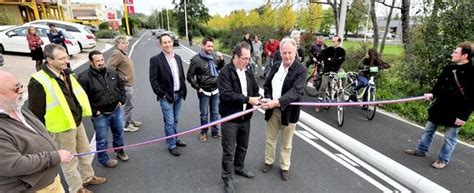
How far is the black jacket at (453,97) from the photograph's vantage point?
4.02 meters

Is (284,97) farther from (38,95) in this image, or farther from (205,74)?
(38,95)

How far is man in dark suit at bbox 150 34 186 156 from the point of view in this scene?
434cm

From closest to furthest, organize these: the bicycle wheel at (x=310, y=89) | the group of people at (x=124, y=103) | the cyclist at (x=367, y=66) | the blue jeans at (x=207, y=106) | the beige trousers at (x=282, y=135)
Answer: the group of people at (x=124, y=103) < the beige trousers at (x=282, y=135) < the blue jeans at (x=207, y=106) < the cyclist at (x=367, y=66) < the bicycle wheel at (x=310, y=89)

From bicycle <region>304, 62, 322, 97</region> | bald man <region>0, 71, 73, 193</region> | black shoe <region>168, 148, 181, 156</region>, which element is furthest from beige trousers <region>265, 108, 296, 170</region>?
bicycle <region>304, 62, 322, 97</region>

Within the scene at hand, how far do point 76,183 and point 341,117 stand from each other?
16.1 ft

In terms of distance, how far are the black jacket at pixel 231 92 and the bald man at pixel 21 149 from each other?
5.85ft

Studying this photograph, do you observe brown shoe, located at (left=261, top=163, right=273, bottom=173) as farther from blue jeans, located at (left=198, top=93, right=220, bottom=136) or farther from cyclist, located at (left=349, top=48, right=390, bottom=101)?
cyclist, located at (left=349, top=48, right=390, bottom=101)

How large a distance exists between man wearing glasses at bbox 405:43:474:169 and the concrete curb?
75 centimetres

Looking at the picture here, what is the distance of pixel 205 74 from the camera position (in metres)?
4.93

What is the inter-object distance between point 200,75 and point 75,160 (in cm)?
230

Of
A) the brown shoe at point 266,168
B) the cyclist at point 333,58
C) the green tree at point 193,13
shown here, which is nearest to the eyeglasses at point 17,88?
the brown shoe at point 266,168

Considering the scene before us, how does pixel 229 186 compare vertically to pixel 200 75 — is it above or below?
below

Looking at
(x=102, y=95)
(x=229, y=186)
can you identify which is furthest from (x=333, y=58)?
(x=102, y=95)

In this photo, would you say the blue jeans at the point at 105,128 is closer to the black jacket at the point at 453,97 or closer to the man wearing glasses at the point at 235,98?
the man wearing glasses at the point at 235,98
